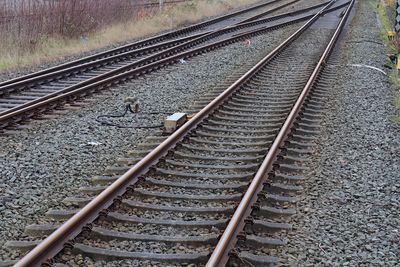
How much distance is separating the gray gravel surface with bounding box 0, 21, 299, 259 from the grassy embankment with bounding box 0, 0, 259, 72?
479cm

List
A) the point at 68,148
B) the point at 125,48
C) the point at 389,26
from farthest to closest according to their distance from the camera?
the point at 389,26 → the point at 125,48 → the point at 68,148

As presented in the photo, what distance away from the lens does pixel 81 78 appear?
496 inches

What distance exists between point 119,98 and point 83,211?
228 inches

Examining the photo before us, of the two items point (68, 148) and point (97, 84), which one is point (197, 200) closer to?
point (68, 148)

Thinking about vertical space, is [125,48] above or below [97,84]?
below

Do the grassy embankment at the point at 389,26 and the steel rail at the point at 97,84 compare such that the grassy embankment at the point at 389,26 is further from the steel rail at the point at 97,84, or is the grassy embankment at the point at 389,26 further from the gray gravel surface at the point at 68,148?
the steel rail at the point at 97,84

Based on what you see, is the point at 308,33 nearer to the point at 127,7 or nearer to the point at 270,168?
the point at 127,7

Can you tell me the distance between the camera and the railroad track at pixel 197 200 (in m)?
4.63

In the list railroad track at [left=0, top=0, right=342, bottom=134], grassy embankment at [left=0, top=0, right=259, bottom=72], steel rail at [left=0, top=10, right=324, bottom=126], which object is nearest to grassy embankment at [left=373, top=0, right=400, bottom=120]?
railroad track at [left=0, top=0, right=342, bottom=134]

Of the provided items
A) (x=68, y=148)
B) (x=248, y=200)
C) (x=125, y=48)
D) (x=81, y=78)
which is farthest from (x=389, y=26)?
(x=248, y=200)

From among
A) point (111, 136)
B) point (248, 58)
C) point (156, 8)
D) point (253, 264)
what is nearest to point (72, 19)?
point (248, 58)

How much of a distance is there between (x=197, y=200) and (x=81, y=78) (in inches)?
294

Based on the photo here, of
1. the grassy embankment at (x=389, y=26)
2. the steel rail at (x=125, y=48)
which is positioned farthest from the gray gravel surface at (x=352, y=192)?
the steel rail at (x=125, y=48)

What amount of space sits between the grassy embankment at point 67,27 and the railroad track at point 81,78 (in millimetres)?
2079
